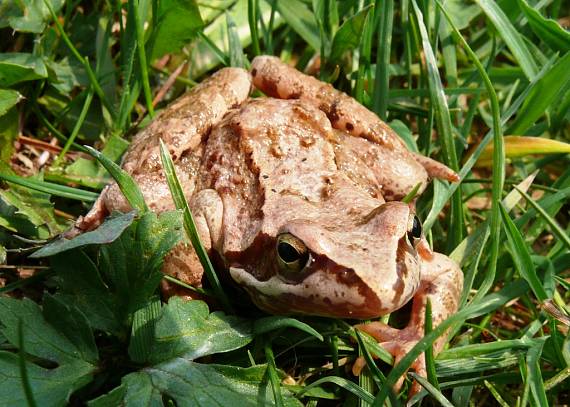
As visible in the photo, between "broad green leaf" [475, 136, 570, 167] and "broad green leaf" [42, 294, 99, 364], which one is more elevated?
"broad green leaf" [475, 136, 570, 167]

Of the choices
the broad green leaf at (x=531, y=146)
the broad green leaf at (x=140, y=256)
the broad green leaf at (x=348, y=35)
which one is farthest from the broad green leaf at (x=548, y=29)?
the broad green leaf at (x=140, y=256)

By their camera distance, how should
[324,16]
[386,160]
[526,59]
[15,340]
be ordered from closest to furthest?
[15,340] < [386,160] < [526,59] < [324,16]

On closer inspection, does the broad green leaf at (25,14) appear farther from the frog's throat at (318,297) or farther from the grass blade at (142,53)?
the frog's throat at (318,297)

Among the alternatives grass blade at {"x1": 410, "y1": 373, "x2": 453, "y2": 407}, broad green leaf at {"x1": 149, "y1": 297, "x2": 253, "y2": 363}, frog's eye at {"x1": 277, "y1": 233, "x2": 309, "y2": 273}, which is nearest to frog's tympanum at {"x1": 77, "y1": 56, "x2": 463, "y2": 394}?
frog's eye at {"x1": 277, "y1": 233, "x2": 309, "y2": 273}

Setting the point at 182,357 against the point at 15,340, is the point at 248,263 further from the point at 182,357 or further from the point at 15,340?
the point at 15,340

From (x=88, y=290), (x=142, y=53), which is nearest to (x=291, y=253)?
(x=88, y=290)

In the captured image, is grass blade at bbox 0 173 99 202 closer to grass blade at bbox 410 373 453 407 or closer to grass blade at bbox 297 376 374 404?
grass blade at bbox 297 376 374 404

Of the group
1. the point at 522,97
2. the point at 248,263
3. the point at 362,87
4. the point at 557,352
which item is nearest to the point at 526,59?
the point at 522,97
